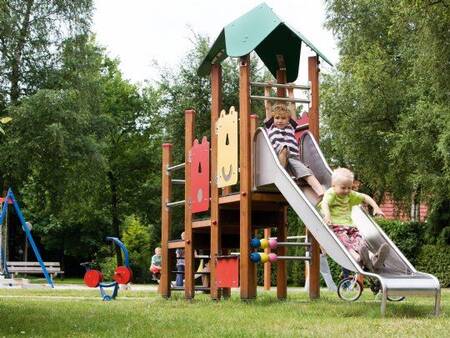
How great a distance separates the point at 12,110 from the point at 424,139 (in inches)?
545

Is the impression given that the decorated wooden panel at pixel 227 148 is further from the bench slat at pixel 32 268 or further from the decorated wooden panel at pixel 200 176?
the bench slat at pixel 32 268

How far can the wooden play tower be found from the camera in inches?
436

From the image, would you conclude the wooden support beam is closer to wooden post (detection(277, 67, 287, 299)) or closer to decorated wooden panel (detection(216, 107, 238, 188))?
wooden post (detection(277, 67, 287, 299))

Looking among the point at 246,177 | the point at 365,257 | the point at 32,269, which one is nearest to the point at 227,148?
the point at 246,177

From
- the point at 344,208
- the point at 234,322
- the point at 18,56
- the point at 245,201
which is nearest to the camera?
the point at 234,322

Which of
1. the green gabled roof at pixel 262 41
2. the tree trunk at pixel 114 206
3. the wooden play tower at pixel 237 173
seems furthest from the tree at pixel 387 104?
the tree trunk at pixel 114 206

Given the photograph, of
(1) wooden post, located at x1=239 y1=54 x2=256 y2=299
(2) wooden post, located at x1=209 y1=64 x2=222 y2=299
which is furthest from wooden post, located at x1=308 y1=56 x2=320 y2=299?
(2) wooden post, located at x1=209 y1=64 x2=222 y2=299

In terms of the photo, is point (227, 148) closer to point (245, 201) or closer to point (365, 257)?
point (245, 201)

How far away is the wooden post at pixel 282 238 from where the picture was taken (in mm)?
11750

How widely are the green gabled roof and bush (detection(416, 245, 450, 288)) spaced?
1202 cm

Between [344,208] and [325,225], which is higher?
[344,208]

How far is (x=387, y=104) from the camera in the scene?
974 inches

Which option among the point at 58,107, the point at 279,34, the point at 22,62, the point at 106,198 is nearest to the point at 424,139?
the point at 279,34

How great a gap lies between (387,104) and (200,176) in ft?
45.1
